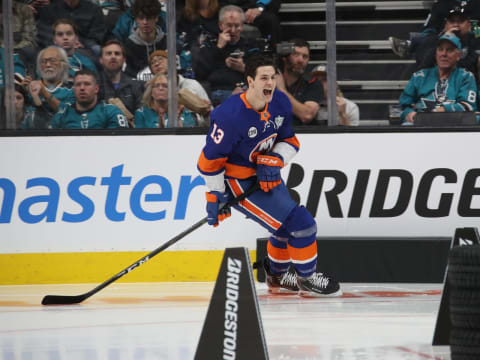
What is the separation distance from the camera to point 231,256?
255cm

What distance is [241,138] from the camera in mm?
4219

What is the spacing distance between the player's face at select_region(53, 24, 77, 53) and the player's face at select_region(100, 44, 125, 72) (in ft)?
0.76

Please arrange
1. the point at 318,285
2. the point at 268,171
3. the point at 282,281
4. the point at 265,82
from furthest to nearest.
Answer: the point at 282,281
the point at 318,285
the point at 268,171
the point at 265,82

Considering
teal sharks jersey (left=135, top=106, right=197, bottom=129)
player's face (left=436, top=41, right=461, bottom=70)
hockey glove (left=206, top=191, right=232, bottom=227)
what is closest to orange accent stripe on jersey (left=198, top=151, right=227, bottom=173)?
hockey glove (left=206, top=191, right=232, bottom=227)

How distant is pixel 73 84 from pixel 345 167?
202cm

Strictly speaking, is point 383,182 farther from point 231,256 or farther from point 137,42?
point 231,256

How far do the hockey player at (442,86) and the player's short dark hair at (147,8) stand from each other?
1870mm

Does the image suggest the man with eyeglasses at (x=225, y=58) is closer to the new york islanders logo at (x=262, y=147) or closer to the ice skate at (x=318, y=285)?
the new york islanders logo at (x=262, y=147)

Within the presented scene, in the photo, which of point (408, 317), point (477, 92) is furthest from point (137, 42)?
point (408, 317)

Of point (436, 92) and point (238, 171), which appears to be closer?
point (238, 171)

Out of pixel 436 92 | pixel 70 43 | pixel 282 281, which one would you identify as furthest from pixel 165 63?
pixel 436 92

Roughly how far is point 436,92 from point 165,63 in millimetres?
1957

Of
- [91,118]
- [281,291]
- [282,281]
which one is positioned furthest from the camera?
[91,118]

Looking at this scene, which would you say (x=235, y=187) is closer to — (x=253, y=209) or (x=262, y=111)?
(x=253, y=209)
